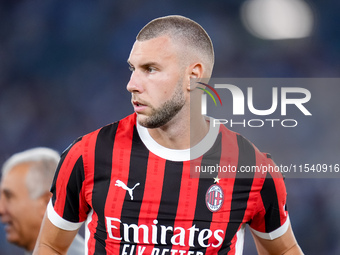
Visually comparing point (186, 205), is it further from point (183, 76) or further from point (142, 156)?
point (183, 76)

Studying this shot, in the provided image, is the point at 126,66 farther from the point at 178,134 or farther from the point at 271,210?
the point at 271,210

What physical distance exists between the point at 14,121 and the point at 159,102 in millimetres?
1809

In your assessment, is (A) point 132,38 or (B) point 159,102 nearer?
(B) point 159,102

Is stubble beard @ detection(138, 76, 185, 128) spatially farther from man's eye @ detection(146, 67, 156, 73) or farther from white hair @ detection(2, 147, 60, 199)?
white hair @ detection(2, 147, 60, 199)

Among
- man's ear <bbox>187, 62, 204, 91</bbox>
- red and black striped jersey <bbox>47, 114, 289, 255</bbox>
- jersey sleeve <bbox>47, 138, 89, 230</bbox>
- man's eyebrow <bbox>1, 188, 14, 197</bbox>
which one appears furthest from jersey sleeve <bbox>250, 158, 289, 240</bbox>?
man's eyebrow <bbox>1, 188, 14, 197</bbox>

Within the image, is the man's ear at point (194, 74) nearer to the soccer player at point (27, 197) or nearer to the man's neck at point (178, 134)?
the man's neck at point (178, 134)

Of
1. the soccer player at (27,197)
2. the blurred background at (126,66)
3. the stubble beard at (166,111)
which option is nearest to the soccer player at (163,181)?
the stubble beard at (166,111)

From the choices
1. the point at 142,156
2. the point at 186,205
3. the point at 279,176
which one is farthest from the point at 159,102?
the point at 279,176

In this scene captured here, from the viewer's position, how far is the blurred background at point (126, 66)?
3.04 metres

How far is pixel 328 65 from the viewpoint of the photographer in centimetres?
308

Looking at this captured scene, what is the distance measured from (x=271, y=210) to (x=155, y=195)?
17.7 inches

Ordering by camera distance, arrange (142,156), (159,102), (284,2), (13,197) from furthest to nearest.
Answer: (284,2), (13,197), (142,156), (159,102)

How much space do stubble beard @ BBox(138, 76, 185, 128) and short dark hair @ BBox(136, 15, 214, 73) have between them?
0.47ft

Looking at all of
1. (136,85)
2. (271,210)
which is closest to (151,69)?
(136,85)
